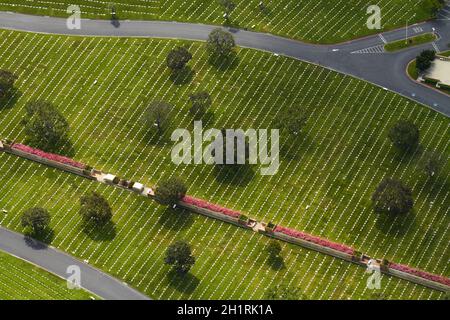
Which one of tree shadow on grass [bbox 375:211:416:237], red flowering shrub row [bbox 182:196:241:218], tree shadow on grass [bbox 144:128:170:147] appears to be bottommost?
red flowering shrub row [bbox 182:196:241:218]

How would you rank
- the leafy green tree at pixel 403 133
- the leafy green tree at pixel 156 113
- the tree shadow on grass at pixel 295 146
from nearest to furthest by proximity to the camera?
the leafy green tree at pixel 403 133 → the leafy green tree at pixel 156 113 → the tree shadow on grass at pixel 295 146

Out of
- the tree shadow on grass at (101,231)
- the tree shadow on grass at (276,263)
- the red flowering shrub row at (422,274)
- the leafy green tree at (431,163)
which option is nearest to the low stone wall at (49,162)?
the tree shadow on grass at (101,231)

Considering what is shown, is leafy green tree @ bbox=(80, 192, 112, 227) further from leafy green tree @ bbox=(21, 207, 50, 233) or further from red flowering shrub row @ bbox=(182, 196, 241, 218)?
red flowering shrub row @ bbox=(182, 196, 241, 218)

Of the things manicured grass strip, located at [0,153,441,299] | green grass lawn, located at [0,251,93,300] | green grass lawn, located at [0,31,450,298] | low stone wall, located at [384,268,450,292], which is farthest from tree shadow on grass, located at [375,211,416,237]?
green grass lawn, located at [0,251,93,300]

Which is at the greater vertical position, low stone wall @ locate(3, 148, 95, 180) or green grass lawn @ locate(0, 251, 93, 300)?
low stone wall @ locate(3, 148, 95, 180)

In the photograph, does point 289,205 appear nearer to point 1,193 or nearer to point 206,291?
point 206,291

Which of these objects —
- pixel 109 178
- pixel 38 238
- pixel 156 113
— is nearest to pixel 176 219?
pixel 109 178

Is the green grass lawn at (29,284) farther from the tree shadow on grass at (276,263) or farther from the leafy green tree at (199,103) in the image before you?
the leafy green tree at (199,103)

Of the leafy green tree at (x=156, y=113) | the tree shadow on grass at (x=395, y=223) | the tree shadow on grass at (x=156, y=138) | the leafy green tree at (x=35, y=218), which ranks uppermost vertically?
the tree shadow on grass at (x=395, y=223)

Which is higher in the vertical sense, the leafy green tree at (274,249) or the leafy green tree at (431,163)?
the leafy green tree at (431,163)
